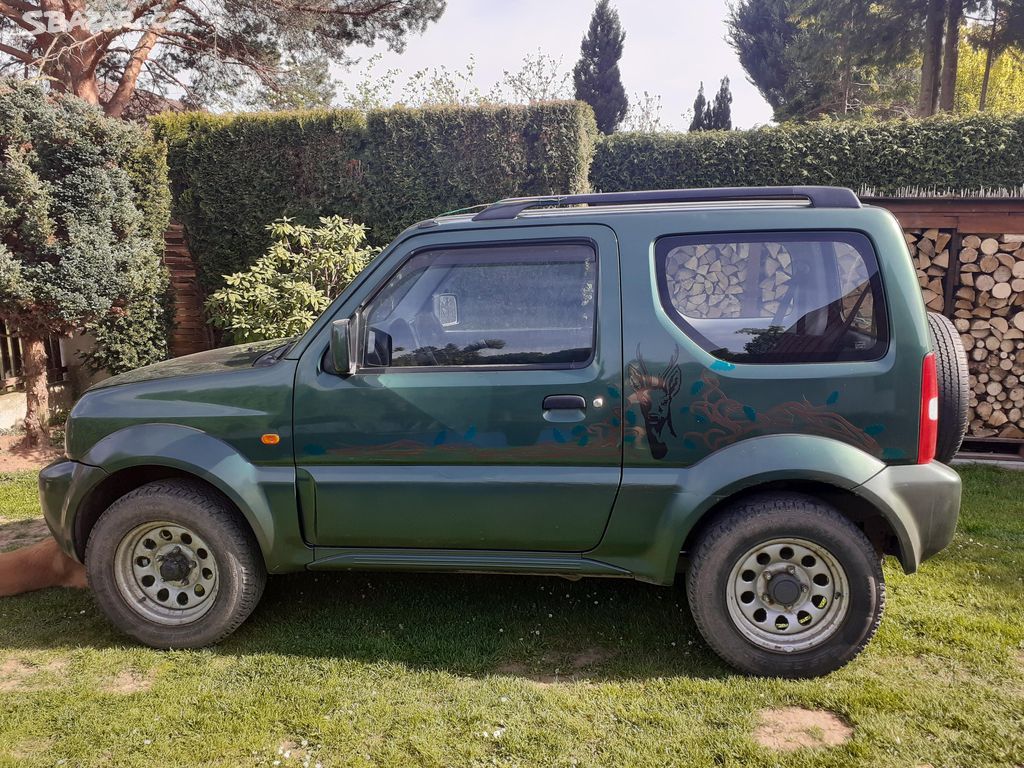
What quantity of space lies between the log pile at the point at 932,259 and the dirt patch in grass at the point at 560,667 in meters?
5.17

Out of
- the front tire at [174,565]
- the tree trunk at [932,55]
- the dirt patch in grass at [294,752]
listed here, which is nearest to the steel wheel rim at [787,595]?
the dirt patch in grass at [294,752]

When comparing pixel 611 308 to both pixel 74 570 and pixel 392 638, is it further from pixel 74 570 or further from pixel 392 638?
pixel 74 570

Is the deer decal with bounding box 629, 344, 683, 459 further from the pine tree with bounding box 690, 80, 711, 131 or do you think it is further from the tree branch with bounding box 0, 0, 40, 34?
the pine tree with bounding box 690, 80, 711, 131

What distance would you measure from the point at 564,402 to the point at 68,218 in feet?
20.0

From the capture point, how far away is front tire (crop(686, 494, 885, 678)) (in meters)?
3.07

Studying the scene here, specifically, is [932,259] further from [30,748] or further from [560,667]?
[30,748]

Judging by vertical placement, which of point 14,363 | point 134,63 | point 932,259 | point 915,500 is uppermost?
point 134,63

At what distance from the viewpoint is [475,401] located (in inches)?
127

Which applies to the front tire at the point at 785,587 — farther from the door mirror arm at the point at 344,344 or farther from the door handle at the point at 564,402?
the door mirror arm at the point at 344,344

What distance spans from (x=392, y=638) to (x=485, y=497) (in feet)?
3.02

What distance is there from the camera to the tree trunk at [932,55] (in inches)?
659

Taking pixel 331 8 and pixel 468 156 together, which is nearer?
pixel 468 156

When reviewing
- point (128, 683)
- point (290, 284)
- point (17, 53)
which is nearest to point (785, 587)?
point (128, 683)

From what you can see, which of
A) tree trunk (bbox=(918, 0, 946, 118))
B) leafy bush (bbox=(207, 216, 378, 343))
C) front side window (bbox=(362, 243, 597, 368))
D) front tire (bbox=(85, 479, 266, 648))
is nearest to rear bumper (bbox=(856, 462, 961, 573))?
front side window (bbox=(362, 243, 597, 368))
